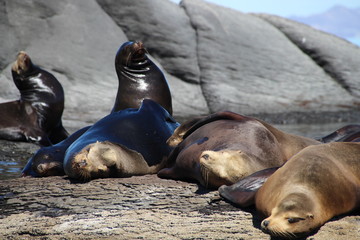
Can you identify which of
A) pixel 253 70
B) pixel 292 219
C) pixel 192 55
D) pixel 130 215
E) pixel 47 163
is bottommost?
pixel 253 70

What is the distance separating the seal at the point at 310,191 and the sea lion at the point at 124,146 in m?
1.74

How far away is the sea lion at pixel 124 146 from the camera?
4638 millimetres

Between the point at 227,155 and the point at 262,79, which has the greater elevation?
the point at 227,155

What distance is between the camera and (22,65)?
1017 centimetres

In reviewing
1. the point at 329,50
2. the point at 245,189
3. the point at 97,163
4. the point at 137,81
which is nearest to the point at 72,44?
the point at 329,50

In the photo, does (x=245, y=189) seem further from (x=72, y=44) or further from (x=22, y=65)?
(x=72, y=44)

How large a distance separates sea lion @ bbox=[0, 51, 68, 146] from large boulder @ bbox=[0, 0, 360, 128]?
8.00 ft

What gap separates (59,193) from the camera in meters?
4.09

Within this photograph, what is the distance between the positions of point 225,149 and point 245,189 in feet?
1.98

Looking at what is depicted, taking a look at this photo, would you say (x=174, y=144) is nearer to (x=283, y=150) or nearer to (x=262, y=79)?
(x=283, y=150)

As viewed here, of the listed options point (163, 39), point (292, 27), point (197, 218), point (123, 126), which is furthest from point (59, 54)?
point (197, 218)

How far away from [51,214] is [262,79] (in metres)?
12.4

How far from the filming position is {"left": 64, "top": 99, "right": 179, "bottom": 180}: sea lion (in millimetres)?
4638

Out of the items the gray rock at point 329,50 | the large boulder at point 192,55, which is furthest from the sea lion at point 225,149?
the gray rock at point 329,50
